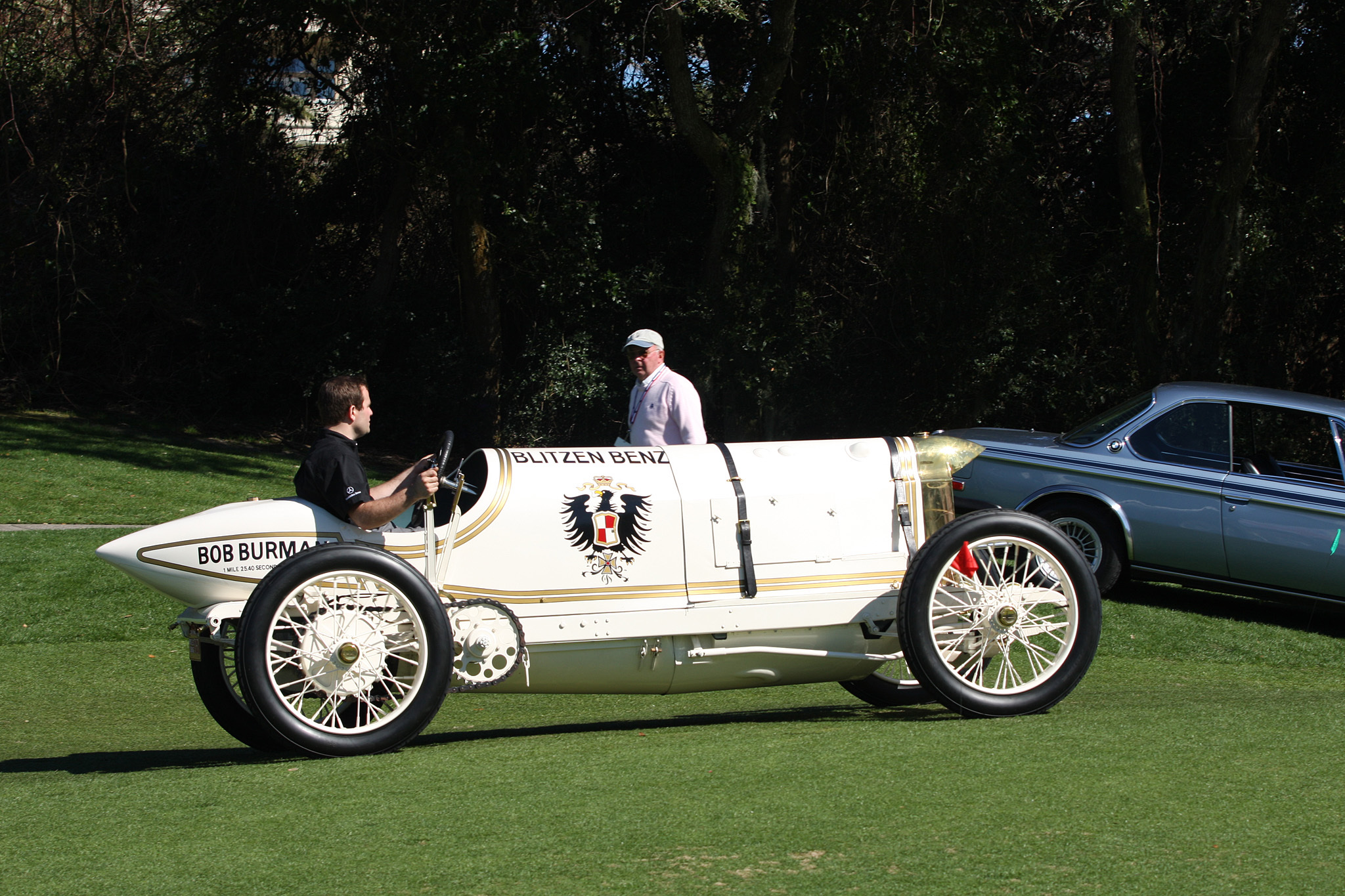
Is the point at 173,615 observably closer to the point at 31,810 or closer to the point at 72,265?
the point at 31,810

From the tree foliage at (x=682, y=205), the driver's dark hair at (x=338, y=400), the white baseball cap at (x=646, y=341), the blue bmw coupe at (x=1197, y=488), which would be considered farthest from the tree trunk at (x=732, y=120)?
the driver's dark hair at (x=338, y=400)

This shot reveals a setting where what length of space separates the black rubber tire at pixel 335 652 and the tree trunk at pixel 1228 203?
13.7m

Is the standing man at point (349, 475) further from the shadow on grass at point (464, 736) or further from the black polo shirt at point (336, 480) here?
the shadow on grass at point (464, 736)

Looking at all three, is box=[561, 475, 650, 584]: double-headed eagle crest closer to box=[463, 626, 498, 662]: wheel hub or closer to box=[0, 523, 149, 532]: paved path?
box=[463, 626, 498, 662]: wheel hub

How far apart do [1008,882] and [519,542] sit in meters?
2.36

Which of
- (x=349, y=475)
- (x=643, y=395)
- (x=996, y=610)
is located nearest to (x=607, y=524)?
(x=349, y=475)

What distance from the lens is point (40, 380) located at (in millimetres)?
18609

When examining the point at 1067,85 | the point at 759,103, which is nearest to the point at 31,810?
the point at 759,103

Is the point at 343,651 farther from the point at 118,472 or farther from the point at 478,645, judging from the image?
the point at 118,472

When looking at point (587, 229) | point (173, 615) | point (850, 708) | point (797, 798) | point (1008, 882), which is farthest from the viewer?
point (587, 229)

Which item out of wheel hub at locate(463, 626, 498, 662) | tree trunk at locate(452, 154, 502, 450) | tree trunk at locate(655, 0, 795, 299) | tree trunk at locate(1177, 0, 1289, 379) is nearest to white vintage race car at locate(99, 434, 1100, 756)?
wheel hub at locate(463, 626, 498, 662)

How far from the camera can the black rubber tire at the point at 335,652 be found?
4141 millimetres

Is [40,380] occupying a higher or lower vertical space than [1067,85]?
lower

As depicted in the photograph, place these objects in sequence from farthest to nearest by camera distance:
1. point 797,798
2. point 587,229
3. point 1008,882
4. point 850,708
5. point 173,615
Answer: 1. point 587,229
2. point 173,615
3. point 850,708
4. point 797,798
5. point 1008,882
